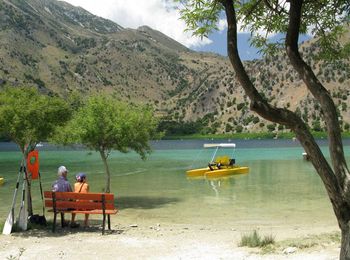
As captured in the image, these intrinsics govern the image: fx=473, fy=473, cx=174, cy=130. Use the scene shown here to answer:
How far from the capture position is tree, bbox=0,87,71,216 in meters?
15.2

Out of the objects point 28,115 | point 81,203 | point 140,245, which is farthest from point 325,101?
point 28,115

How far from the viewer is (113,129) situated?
21.8m

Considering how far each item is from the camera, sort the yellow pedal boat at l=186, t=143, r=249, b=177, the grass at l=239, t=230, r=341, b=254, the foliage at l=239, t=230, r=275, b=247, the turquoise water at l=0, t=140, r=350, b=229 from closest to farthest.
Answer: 1. the grass at l=239, t=230, r=341, b=254
2. the foliage at l=239, t=230, r=275, b=247
3. the turquoise water at l=0, t=140, r=350, b=229
4. the yellow pedal boat at l=186, t=143, r=249, b=177

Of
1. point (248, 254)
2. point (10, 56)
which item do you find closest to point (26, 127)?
point (248, 254)

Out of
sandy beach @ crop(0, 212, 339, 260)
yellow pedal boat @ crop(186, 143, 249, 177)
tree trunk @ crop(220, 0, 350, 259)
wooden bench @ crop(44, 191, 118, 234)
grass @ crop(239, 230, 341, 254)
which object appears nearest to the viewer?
tree trunk @ crop(220, 0, 350, 259)

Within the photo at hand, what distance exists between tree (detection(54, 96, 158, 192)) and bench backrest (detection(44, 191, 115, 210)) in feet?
25.3

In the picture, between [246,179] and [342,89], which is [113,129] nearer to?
[246,179]

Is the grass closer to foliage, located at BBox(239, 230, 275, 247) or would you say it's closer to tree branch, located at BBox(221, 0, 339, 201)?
foliage, located at BBox(239, 230, 275, 247)

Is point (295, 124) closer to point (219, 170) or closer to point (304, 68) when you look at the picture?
point (304, 68)

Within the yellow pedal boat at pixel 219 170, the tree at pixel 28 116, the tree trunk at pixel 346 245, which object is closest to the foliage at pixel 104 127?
the tree at pixel 28 116

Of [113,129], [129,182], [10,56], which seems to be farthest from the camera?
[10,56]

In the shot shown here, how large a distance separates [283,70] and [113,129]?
154m

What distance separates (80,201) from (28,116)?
11.1ft

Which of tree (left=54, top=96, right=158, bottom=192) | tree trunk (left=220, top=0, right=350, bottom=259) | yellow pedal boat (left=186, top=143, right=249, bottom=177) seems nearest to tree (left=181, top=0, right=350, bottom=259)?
tree trunk (left=220, top=0, right=350, bottom=259)
